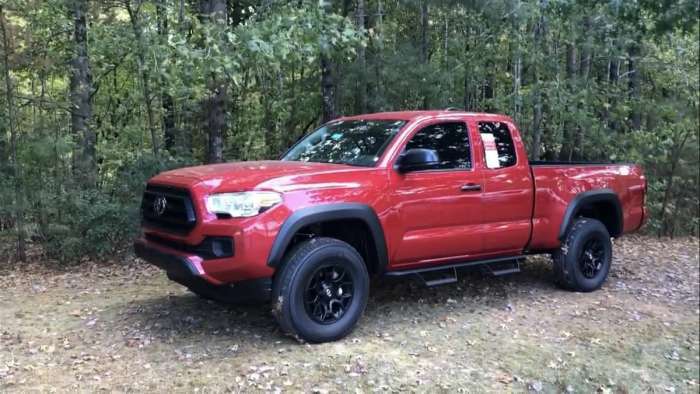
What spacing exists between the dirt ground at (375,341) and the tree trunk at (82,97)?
6.41ft

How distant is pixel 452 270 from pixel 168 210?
Answer: 289cm

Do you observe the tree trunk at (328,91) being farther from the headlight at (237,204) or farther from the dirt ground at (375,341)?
the headlight at (237,204)

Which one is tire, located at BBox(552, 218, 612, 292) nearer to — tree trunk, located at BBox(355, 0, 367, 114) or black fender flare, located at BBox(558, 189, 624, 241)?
black fender flare, located at BBox(558, 189, 624, 241)

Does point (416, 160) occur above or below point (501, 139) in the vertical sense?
below

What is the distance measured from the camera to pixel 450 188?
573 cm

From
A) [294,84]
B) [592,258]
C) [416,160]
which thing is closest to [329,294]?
[416,160]

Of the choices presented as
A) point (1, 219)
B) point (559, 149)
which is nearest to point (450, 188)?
point (1, 219)

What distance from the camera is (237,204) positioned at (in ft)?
15.0

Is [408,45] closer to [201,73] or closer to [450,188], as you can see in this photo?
[201,73]

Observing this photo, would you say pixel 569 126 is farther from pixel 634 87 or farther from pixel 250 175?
pixel 250 175

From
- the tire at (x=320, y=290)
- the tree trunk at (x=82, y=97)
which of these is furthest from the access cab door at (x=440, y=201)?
the tree trunk at (x=82, y=97)

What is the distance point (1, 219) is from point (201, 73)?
11.5 ft

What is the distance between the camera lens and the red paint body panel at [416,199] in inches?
181

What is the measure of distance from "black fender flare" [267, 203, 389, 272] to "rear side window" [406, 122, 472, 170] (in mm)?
976
